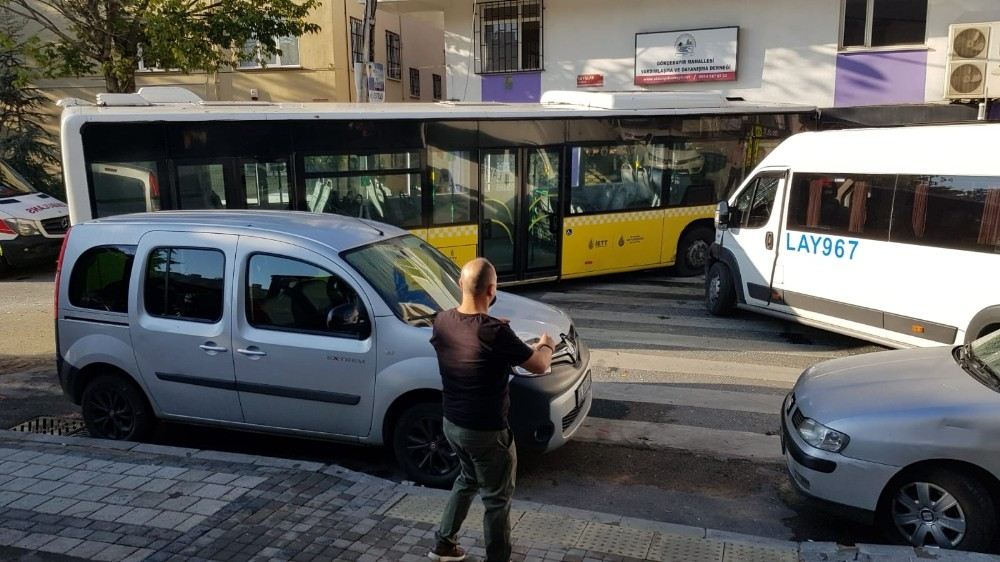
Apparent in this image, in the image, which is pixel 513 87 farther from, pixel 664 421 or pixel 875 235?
pixel 664 421

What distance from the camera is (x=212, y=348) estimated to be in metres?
5.39

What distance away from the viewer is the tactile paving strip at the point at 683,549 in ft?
12.3

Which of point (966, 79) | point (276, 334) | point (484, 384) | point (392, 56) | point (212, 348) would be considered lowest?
point (212, 348)

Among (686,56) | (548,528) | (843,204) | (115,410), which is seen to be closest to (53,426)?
(115,410)

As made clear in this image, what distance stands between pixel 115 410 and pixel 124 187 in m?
4.28

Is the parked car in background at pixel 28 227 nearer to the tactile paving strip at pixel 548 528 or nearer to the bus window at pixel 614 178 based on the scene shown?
the bus window at pixel 614 178

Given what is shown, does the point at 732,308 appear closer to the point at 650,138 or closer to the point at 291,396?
the point at 650,138

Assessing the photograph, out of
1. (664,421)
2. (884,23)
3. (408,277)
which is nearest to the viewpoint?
(408,277)

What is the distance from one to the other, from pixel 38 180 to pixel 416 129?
1313 cm

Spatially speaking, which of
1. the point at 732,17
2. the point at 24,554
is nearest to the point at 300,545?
the point at 24,554

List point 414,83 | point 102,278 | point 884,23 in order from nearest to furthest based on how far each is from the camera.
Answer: point 102,278, point 884,23, point 414,83

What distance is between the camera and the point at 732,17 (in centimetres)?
1706

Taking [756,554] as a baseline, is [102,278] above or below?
above

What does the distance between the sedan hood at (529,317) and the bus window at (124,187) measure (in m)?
5.40
